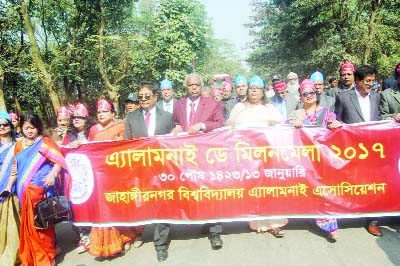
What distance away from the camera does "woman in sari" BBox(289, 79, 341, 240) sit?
4316mm

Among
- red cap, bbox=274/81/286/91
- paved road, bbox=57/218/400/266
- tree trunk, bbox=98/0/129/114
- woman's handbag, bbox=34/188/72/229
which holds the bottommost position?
paved road, bbox=57/218/400/266

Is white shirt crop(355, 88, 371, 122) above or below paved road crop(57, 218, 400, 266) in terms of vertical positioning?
above

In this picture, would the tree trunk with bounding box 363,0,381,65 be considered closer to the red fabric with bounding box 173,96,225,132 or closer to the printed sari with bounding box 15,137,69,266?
the red fabric with bounding box 173,96,225,132

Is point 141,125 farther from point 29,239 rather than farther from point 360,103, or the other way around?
point 360,103

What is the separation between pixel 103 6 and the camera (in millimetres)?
21141

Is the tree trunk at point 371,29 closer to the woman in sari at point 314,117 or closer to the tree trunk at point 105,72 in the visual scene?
the tree trunk at point 105,72

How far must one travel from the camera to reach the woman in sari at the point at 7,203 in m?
4.25

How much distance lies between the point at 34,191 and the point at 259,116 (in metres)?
2.83

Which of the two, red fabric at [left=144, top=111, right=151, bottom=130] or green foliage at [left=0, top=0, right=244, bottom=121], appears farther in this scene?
green foliage at [left=0, top=0, right=244, bottom=121]

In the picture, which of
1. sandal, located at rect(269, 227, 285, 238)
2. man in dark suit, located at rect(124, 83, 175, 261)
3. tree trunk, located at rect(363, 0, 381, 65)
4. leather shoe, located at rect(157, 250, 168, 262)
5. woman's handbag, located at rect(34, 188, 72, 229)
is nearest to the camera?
woman's handbag, located at rect(34, 188, 72, 229)

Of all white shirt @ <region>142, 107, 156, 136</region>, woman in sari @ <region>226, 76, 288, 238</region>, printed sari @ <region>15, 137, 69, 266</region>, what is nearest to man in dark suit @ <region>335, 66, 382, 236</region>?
woman in sari @ <region>226, 76, 288, 238</region>

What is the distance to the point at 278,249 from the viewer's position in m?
4.20

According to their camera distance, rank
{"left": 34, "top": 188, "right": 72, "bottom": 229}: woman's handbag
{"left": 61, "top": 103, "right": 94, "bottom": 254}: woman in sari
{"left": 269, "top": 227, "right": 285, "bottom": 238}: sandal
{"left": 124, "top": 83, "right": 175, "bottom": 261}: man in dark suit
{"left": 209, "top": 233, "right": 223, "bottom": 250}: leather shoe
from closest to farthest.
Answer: {"left": 34, "top": 188, "right": 72, "bottom": 229}: woman's handbag < {"left": 209, "top": 233, "right": 223, "bottom": 250}: leather shoe < {"left": 269, "top": 227, "right": 285, "bottom": 238}: sandal < {"left": 124, "top": 83, "right": 175, "bottom": 261}: man in dark suit < {"left": 61, "top": 103, "right": 94, "bottom": 254}: woman in sari

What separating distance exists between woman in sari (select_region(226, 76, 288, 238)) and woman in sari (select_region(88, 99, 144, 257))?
147cm
